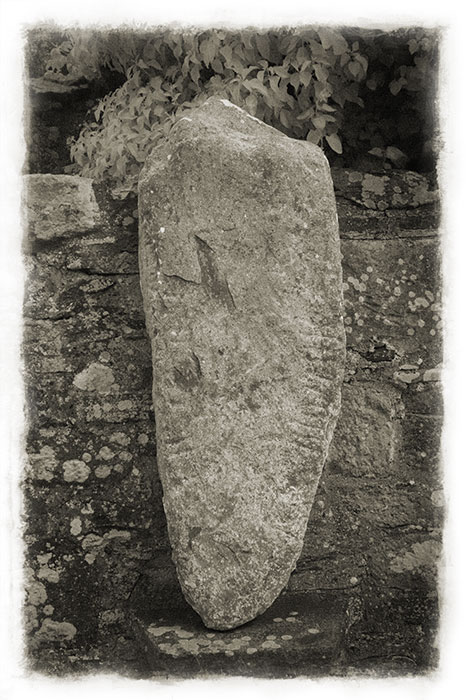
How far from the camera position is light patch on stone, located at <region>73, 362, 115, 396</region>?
253 centimetres

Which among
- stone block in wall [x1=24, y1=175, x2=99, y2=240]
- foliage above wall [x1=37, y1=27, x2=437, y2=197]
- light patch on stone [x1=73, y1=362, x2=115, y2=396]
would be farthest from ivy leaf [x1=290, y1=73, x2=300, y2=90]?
light patch on stone [x1=73, y1=362, x2=115, y2=396]

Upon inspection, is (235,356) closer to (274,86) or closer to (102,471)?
(102,471)

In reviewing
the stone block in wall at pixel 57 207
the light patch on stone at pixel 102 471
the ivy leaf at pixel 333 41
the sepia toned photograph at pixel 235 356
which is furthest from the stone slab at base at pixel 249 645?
the ivy leaf at pixel 333 41

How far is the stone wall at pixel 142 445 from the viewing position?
2.50m

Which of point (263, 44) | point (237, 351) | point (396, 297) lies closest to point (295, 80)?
point (263, 44)

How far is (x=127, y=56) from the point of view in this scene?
9.33 feet

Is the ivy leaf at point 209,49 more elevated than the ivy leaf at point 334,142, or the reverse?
the ivy leaf at point 209,49

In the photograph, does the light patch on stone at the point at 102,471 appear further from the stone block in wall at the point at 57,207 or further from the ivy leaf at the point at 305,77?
the ivy leaf at the point at 305,77


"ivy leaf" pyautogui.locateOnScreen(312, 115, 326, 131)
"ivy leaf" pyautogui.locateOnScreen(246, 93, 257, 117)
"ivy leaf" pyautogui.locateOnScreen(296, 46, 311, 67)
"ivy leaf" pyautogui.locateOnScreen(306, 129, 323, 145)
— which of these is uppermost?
"ivy leaf" pyautogui.locateOnScreen(296, 46, 311, 67)

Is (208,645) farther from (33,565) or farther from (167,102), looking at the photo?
(167,102)

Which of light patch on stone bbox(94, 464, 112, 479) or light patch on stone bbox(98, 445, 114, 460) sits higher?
light patch on stone bbox(98, 445, 114, 460)

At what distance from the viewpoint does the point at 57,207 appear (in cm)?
255

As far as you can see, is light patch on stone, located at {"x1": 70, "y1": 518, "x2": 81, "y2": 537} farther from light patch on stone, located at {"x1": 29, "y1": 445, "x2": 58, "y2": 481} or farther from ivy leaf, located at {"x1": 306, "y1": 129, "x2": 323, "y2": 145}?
ivy leaf, located at {"x1": 306, "y1": 129, "x2": 323, "y2": 145}

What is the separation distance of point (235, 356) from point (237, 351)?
1 cm
